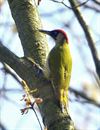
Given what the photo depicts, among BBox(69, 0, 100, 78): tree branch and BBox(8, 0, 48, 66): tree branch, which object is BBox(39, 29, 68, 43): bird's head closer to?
BBox(69, 0, 100, 78): tree branch

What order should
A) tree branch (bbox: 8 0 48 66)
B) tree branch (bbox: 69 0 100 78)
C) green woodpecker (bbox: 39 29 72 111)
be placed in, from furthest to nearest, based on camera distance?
1. tree branch (bbox: 69 0 100 78)
2. green woodpecker (bbox: 39 29 72 111)
3. tree branch (bbox: 8 0 48 66)

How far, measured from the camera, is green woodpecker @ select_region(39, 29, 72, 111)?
3982 millimetres

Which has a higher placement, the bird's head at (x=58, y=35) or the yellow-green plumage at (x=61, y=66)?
the bird's head at (x=58, y=35)

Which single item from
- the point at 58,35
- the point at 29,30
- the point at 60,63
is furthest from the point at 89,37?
the point at 29,30

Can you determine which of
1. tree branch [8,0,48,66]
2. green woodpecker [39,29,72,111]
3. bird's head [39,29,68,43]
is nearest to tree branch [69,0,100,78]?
green woodpecker [39,29,72,111]

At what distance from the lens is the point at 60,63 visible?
4.48m

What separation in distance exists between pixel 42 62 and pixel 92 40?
148cm

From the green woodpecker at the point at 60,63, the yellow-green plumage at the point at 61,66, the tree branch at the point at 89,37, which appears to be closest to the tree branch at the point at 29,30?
the green woodpecker at the point at 60,63

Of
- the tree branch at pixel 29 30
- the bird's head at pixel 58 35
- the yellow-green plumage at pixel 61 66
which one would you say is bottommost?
the yellow-green plumage at pixel 61 66

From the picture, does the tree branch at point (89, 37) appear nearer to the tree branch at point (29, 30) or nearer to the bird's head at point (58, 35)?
the bird's head at point (58, 35)

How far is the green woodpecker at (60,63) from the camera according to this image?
3.98 m

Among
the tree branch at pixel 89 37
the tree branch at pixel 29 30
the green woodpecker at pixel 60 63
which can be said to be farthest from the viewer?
the tree branch at pixel 89 37

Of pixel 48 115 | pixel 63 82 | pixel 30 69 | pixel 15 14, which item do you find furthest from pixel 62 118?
pixel 63 82

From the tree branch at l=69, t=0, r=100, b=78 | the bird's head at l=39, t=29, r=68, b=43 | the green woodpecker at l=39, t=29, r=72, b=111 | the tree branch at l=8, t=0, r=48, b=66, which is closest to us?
the tree branch at l=8, t=0, r=48, b=66
